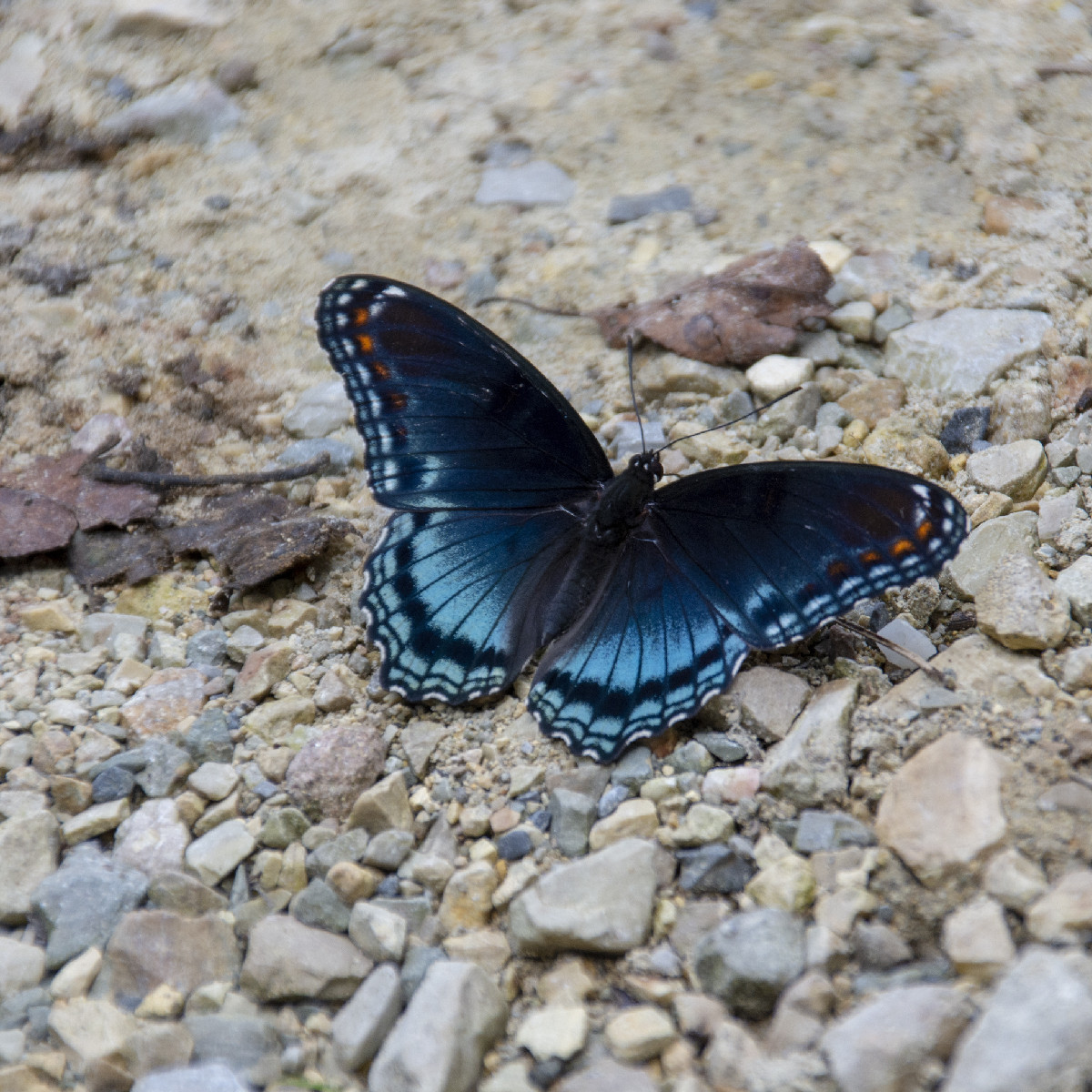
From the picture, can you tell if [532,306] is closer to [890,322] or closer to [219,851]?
[890,322]

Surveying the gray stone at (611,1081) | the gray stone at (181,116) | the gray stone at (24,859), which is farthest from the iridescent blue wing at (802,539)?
the gray stone at (181,116)

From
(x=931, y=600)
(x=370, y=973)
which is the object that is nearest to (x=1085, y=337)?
(x=931, y=600)

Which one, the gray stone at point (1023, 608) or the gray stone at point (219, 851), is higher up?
the gray stone at point (1023, 608)

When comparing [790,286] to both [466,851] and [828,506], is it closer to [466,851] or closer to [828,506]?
[828,506]

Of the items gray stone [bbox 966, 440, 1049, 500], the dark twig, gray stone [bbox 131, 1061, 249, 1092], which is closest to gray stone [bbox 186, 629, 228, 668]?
gray stone [bbox 131, 1061, 249, 1092]

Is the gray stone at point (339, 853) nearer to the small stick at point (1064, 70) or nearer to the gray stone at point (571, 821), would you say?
the gray stone at point (571, 821)

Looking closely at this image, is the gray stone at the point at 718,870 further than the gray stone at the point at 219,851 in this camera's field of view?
No

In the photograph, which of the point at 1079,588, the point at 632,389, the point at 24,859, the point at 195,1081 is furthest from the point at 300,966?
the point at 1079,588
